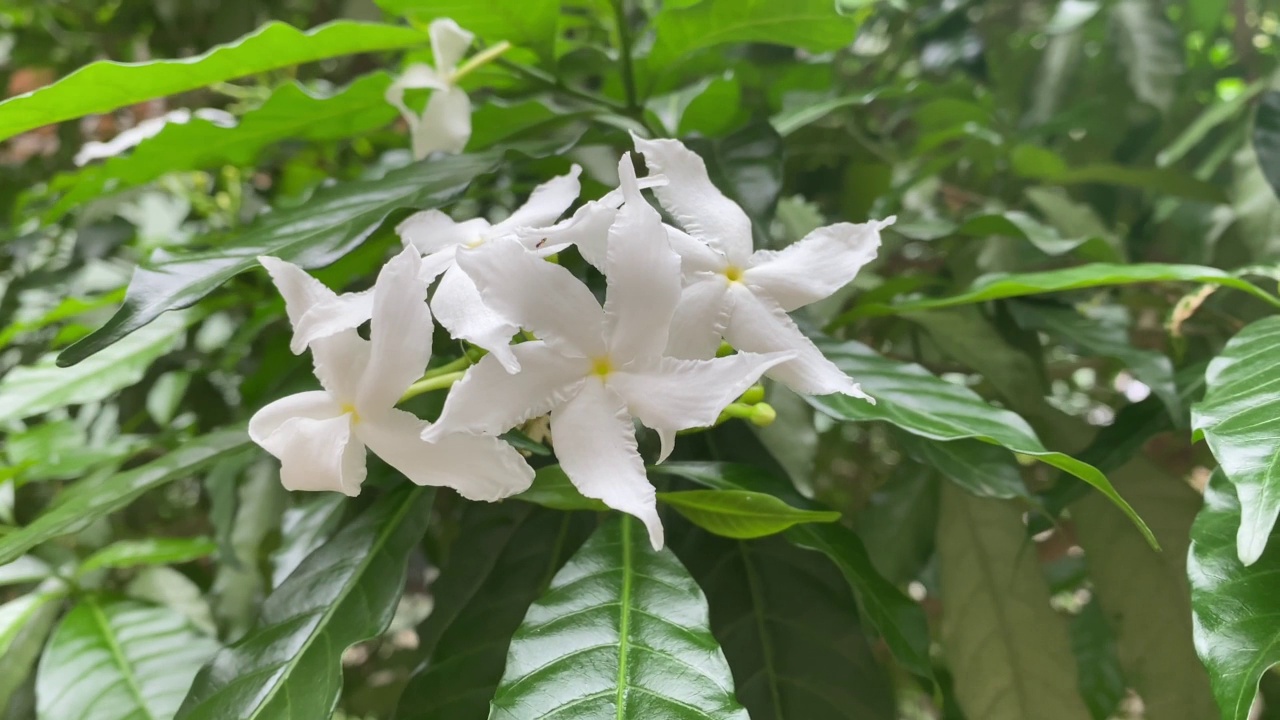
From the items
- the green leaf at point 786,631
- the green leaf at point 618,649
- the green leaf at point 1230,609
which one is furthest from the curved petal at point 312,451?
the green leaf at point 1230,609

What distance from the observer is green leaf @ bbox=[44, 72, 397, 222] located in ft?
1.91

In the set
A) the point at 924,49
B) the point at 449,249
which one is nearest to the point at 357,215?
the point at 449,249

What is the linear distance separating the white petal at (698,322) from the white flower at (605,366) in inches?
0.5

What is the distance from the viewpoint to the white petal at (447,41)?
0.57 m

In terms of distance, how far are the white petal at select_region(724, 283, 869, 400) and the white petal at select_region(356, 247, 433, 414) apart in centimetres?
14

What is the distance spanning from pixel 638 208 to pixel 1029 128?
2.75 ft

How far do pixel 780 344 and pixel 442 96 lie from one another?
0.36m

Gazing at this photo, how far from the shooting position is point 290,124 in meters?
0.60

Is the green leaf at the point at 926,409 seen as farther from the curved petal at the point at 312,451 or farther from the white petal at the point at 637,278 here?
the curved petal at the point at 312,451

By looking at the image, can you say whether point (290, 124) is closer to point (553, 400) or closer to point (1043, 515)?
point (553, 400)

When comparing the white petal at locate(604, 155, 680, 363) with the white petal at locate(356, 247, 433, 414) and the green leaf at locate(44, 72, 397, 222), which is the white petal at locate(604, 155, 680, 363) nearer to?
the white petal at locate(356, 247, 433, 414)

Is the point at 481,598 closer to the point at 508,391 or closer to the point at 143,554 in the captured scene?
the point at 508,391

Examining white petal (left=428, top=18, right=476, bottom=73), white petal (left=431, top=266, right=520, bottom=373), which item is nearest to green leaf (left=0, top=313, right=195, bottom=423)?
white petal (left=428, top=18, right=476, bottom=73)

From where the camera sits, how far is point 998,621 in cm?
55
